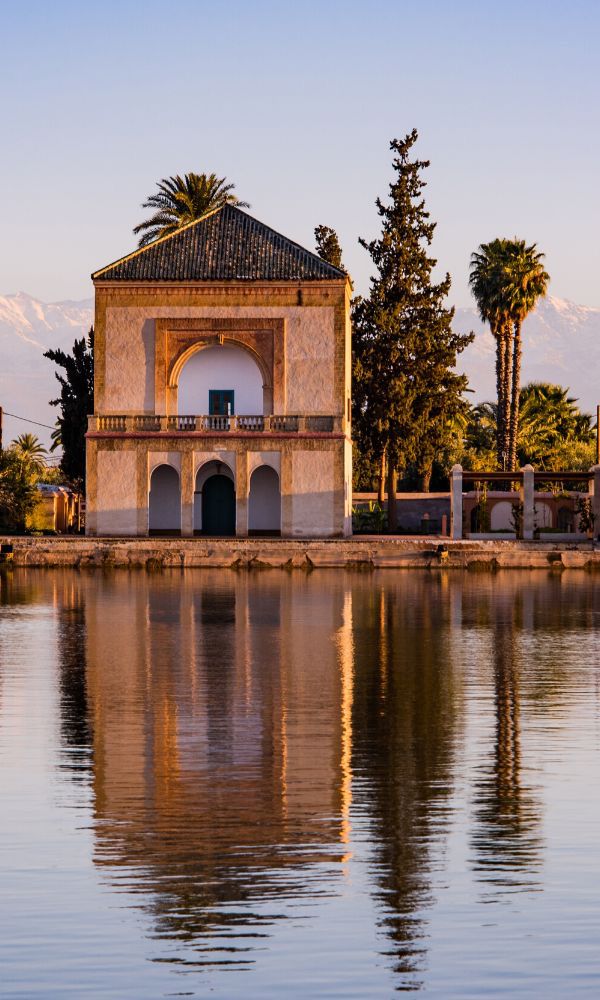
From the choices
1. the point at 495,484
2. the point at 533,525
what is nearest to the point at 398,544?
the point at 533,525

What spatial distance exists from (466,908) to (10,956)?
2.44m

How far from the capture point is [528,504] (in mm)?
49531

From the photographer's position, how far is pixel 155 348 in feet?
160

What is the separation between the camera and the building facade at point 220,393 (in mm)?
47844

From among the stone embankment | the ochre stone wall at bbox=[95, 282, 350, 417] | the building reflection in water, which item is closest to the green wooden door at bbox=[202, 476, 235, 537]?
the ochre stone wall at bbox=[95, 282, 350, 417]

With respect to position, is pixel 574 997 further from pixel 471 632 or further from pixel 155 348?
pixel 155 348

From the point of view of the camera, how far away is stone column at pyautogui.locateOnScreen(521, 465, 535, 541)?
49.3 metres

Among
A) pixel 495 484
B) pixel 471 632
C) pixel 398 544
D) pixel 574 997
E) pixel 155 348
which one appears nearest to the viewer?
pixel 574 997

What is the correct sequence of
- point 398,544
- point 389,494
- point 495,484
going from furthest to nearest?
point 495,484 → point 389,494 → point 398,544

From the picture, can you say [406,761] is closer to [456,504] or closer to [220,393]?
[456,504]

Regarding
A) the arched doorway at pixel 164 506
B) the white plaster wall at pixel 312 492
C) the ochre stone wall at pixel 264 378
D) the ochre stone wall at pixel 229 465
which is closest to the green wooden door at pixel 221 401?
the ochre stone wall at pixel 264 378

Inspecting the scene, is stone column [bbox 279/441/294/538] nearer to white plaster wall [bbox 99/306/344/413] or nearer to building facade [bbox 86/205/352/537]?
building facade [bbox 86/205/352/537]

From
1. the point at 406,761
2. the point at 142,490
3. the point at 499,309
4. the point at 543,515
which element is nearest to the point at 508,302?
the point at 499,309

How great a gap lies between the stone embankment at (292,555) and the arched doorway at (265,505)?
4.10 meters
